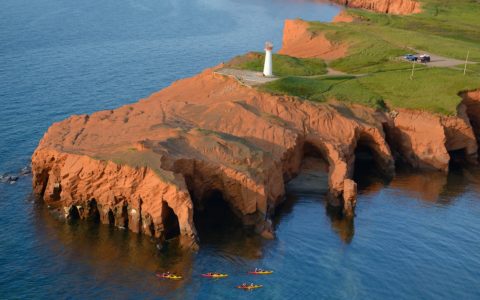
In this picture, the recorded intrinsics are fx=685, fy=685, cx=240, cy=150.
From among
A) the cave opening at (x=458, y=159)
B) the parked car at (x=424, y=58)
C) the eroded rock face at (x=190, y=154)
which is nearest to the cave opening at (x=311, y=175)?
the eroded rock face at (x=190, y=154)

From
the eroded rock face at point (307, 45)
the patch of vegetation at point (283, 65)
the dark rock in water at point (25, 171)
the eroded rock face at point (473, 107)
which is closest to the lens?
the dark rock in water at point (25, 171)

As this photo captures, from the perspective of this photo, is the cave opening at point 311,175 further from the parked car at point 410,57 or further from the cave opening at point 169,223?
the parked car at point 410,57

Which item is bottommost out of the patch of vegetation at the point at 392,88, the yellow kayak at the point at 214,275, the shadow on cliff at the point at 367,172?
the yellow kayak at the point at 214,275

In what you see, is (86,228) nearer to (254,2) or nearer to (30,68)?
(30,68)

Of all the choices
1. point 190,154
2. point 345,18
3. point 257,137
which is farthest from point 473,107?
point 345,18

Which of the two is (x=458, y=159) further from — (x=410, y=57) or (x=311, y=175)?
(x=311, y=175)

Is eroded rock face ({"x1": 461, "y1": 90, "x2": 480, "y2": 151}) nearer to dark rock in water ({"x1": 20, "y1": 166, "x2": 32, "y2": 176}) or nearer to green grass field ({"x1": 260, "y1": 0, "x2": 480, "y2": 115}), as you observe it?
green grass field ({"x1": 260, "y1": 0, "x2": 480, "y2": 115})

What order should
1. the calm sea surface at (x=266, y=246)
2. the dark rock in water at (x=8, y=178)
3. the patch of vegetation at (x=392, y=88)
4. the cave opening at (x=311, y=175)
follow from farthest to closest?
the patch of vegetation at (x=392, y=88) → the cave opening at (x=311, y=175) → the dark rock in water at (x=8, y=178) → the calm sea surface at (x=266, y=246)
